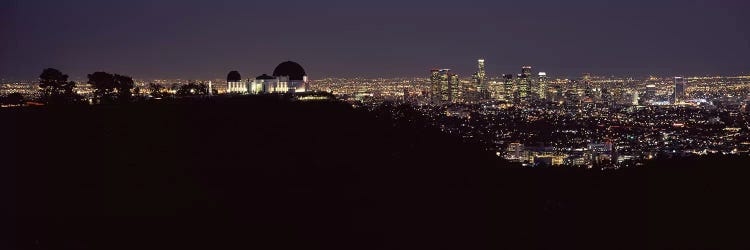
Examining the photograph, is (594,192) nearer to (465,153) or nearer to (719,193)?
(719,193)

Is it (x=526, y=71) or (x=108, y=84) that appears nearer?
(x=108, y=84)

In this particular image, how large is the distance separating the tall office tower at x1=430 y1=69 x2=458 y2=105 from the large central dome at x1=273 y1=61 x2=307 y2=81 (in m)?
89.7

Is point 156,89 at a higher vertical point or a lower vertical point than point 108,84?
lower

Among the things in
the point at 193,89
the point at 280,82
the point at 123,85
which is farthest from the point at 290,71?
the point at 123,85

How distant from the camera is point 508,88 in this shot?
18375 cm

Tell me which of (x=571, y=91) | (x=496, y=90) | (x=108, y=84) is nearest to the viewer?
(x=108, y=84)

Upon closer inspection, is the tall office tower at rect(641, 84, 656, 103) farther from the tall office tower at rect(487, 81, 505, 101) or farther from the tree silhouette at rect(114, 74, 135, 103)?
the tree silhouette at rect(114, 74, 135, 103)

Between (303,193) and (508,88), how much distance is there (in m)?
167

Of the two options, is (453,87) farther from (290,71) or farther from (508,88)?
(290,71)

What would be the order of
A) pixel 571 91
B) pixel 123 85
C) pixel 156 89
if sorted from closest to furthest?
pixel 123 85
pixel 156 89
pixel 571 91

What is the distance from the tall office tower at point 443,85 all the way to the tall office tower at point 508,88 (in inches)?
483

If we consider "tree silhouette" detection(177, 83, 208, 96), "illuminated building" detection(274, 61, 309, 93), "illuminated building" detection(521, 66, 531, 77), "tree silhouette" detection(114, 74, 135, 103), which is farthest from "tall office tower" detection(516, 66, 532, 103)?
"tree silhouette" detection(114, 74, 135, 103)

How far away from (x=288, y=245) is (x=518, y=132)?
185ft

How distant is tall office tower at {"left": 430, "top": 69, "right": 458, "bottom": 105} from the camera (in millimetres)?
175625
